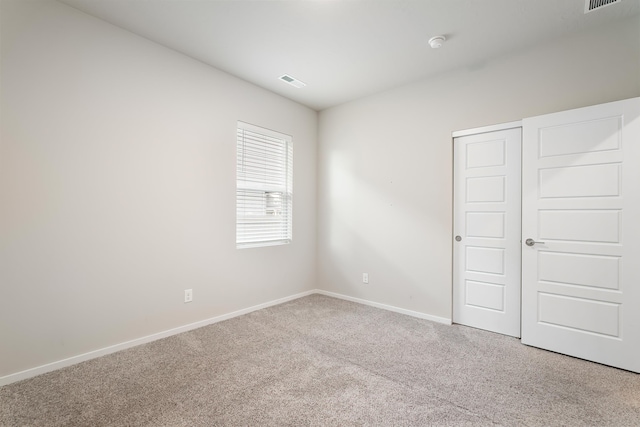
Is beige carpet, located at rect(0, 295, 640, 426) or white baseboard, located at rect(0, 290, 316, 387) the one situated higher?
white baseboard, located at rect(0, 290, 316, 387)

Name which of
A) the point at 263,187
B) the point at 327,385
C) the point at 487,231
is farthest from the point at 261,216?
→ the point at 487,231

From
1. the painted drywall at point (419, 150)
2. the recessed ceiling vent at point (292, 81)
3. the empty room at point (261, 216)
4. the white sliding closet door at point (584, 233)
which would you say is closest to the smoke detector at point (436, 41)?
the empty room at point (261, 216)

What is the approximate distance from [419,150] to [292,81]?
176 cm

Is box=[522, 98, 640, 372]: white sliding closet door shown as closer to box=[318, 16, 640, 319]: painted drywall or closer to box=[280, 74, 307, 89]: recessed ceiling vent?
box=[318, 16, 640, 319]: painted drywall

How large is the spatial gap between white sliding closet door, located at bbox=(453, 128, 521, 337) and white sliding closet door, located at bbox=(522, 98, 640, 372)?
16 centimetres

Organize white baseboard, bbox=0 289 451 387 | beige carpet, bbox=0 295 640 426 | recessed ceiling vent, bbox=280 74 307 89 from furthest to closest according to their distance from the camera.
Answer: recessed ceiling vent, bbox=280 74 307 89
white baseboard, bbox=0 289 451 387
beige carpet, bbox=0 295 640 426

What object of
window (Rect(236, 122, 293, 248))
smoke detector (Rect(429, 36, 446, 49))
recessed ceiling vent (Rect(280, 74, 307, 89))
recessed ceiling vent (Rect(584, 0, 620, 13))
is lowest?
window (Rect(236, 122, 293, 248))

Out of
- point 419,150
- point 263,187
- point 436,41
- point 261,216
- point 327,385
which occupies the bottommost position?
point 327,385

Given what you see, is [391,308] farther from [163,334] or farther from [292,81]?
[292,81]

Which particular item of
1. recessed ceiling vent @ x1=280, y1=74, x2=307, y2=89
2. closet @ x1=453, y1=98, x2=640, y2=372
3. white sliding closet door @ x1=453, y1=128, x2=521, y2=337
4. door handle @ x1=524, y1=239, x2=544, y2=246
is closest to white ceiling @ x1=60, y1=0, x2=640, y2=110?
recessed ceiling vent @ x1=280, y1=74, x2=307, y2=89

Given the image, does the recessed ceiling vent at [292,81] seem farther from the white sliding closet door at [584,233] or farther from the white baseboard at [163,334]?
the white baseboard at [163,334]

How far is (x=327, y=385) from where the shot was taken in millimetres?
2082

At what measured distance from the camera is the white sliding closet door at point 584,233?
90.7 inches

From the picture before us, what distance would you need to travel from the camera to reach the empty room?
2.05 metres
